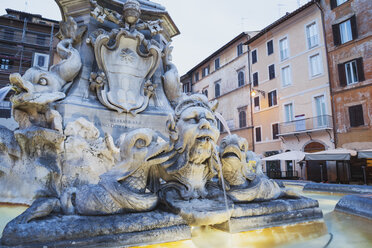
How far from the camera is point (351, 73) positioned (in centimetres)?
1780

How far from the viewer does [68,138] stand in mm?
3742

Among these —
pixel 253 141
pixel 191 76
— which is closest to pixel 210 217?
pixel 253 141

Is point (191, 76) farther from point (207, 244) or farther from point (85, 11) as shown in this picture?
point (207, 244)

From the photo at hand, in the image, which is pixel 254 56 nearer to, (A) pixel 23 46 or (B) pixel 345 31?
(B) pixel 345 31

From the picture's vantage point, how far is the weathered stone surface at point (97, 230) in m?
1.58

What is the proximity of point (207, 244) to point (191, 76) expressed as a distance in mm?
36154

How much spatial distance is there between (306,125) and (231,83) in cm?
1142

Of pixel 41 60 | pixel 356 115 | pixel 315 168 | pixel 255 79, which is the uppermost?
pixel 41 60

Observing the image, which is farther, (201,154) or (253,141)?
(253,141)

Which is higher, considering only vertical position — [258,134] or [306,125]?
[306,125]

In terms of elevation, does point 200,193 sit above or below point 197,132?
below

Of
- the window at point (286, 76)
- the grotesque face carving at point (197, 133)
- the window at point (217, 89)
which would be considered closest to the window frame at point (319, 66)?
the window at point (286, 76)

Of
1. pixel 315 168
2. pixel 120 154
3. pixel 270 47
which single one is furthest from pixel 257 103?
pixel 120 154

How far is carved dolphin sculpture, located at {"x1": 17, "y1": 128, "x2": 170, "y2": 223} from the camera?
6.25ft
